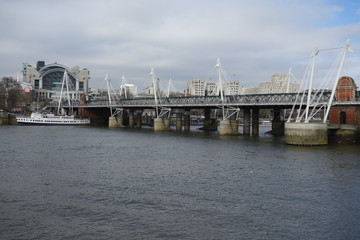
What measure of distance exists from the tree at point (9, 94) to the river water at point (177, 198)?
121035 mm

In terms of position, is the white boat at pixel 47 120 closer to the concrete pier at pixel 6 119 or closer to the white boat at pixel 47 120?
the white boat at pixel 47 120

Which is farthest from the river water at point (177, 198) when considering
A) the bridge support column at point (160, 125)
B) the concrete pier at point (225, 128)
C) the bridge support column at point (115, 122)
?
the bridge support column at point (115, 122)

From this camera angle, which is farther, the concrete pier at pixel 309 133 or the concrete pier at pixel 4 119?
the concrete pier at pixel 4 119

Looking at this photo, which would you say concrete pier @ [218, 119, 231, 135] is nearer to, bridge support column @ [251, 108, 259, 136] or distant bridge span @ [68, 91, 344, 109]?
distant bridge span @ [68, 91, 344, 109]

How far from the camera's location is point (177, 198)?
88.0ft

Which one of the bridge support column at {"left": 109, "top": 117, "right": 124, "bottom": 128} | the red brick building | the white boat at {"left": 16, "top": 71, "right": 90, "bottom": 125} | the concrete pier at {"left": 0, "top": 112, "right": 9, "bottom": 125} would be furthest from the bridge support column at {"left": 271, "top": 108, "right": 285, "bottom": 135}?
the concrete pier at {"left": 0, "top": 112, "right": 9, "bottom": 125}

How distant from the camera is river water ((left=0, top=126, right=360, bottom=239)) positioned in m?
20.5

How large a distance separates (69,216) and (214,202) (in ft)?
30.2

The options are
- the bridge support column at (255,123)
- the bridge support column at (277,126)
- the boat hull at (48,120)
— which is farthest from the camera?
the boat hull at (48,120)

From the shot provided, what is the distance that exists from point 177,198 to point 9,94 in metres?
149

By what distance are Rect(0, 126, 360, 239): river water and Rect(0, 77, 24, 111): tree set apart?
121 metres

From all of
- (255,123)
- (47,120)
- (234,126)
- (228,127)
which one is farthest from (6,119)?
(255,123)

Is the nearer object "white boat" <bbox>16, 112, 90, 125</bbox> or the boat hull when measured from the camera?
the boat hull

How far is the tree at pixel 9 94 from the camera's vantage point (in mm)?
156375
